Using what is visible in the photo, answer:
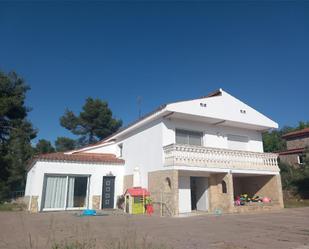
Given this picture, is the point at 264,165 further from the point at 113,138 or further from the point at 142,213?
the point at 113,138

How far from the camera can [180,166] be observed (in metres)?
12.2

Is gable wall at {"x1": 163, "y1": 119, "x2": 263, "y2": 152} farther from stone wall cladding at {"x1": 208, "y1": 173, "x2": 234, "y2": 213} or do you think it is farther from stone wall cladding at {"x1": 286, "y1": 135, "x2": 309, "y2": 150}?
stone wall cladding at {"x1": 286, "y1": 135, "x2": 309, "y2": 150}

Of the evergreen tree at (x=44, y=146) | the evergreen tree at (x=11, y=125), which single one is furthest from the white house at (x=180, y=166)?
the evergreen tree at (x=44, y=146)

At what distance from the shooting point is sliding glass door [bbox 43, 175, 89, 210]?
14.5m

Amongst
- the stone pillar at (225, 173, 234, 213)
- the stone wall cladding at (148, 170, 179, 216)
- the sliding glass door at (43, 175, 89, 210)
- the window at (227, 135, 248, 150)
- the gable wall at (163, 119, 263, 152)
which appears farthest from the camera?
the window at (227, 135, 248, 150)

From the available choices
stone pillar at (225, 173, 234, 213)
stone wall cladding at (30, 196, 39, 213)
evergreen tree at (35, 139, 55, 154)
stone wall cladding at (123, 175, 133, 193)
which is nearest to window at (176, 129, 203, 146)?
stone pillar at (225, 173, 234, 213)

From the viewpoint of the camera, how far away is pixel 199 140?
1527cm

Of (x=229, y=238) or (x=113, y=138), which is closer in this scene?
(x=229, y=238)

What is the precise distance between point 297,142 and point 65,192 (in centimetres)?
2423

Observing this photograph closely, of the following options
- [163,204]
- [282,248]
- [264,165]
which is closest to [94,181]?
[163,204]

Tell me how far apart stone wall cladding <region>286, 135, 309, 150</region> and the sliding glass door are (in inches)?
888

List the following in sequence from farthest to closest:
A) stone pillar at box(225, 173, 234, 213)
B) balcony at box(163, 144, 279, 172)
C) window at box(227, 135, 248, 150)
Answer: window at box(227, 135, 248, 150) < stone pillar at box(225, 173, 234, 213) < balcony at box(163, 144, 279, 172)

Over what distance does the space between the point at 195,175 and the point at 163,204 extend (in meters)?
3.08

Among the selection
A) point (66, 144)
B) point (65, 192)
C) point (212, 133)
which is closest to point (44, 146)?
point (66, 144)
